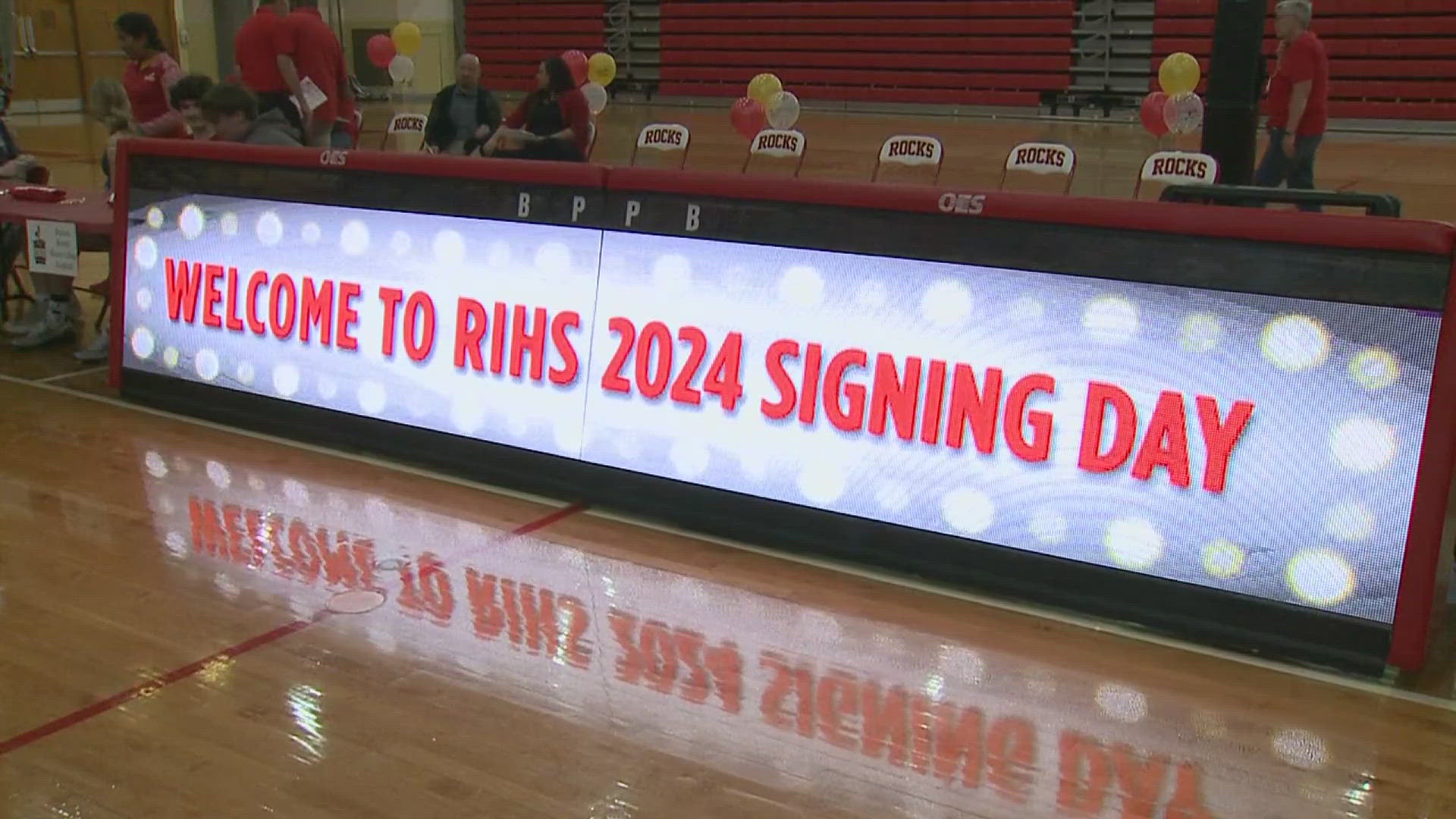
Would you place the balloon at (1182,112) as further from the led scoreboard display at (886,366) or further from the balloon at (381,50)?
the balloon at (381,50)

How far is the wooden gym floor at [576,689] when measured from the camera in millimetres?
2500

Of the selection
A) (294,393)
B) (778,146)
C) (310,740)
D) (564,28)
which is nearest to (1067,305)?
(310,740)

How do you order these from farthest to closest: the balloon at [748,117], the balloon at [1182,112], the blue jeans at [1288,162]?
the balloon at [748,117] → the balloon at [1182,112] → the blue jeans at [1288,162]

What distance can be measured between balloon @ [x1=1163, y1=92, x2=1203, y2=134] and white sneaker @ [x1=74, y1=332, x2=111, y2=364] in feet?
28.2

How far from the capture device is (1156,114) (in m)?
11.1

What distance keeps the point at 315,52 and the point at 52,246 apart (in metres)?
2.93

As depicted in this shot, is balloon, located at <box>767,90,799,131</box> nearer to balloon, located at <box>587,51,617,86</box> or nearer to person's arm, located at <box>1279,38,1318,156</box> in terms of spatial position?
balloon, located at <box>587,51,617,86</box>

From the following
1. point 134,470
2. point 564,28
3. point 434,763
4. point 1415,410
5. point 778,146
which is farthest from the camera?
point 564,28

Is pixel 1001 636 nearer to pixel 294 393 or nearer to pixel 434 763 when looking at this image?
pixel 434 763

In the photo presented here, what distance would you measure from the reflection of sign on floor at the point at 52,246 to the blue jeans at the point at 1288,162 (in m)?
6.68

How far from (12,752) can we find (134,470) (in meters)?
1.98

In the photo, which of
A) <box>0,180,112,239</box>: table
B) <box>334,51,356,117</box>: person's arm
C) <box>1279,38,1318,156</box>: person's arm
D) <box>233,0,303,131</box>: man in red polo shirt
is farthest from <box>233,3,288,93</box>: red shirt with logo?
<box>1279,38,1318,156</box>: person's arm

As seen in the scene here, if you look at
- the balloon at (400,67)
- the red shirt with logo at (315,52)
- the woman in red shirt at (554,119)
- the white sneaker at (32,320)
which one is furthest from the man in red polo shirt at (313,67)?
the balloon at (400,67)

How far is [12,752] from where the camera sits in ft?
8.62
